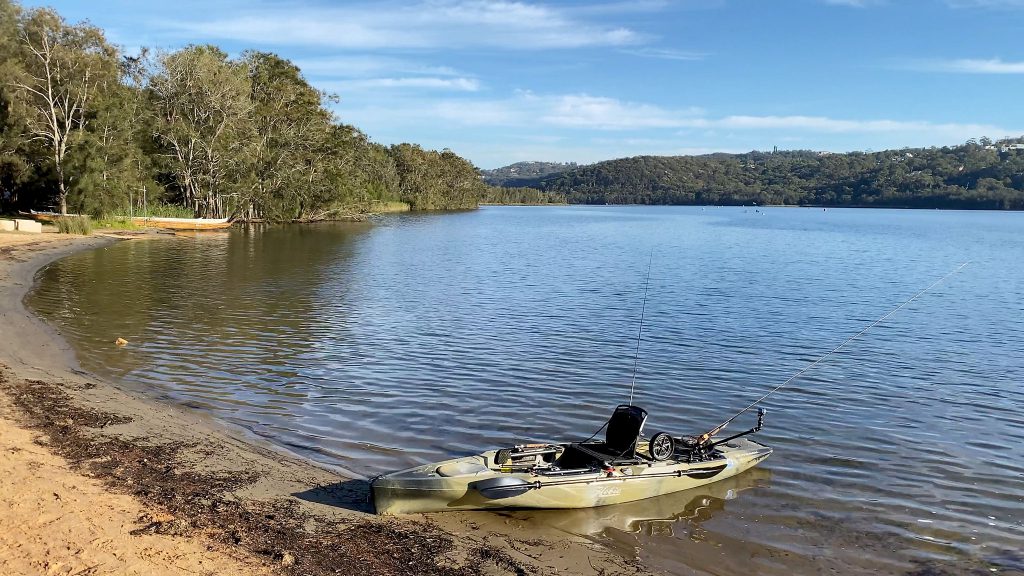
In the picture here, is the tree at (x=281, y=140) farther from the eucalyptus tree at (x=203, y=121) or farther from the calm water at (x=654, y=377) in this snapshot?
the calm water at (x=654, y=377)

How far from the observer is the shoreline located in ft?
23.6

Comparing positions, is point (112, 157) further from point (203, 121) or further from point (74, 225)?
point (203, 121)

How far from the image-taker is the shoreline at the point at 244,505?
7.19 metres

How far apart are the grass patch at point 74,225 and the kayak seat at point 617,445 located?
46419 millimetres

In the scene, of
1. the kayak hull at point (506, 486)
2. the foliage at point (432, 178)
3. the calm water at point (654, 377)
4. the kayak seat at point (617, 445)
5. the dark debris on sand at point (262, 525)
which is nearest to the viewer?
the dark debris on sand at point (262, 525)

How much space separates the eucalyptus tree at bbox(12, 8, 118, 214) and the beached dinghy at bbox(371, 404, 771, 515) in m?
51.7

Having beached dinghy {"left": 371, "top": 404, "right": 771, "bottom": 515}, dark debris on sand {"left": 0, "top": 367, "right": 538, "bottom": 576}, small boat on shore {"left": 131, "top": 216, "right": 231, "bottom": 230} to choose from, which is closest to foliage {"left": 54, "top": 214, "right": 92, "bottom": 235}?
small boat on shore {"left": 131, "top": 216, "right": 231, "bottom": 230}

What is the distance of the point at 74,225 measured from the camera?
46344 mm

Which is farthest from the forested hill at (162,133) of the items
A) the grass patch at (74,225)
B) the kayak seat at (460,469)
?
the kayak seat at (460,469)

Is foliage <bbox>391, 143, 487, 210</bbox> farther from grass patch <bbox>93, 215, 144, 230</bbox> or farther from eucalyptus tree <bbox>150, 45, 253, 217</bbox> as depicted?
grass patch <bbox>93, 215, 144, 230</bbox>

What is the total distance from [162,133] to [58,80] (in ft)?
36.8

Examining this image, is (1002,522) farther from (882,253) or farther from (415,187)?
(415,187)

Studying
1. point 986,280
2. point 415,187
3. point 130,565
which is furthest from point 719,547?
point 415,187

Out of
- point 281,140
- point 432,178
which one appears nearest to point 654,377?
point 281,140
